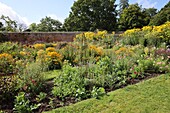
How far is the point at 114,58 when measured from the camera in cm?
588

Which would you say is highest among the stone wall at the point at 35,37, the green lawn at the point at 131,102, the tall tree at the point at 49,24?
the tall tree at the point at 49,24

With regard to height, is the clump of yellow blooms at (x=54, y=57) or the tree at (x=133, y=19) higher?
the tree at (x=133, y=19)

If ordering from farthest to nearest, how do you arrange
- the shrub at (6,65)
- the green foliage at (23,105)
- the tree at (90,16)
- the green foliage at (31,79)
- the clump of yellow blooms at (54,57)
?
the tree at (90,16) < the clump of yellow blooms at (54,57) < the shrub at (6,65) < the green foliage at (31,79) < the green foliage at (23,105)

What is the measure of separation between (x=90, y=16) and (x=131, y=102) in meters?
26.2

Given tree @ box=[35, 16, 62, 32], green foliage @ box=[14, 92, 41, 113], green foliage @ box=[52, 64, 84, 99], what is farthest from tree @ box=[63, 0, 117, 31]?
green foliage @ box=[14, 92, 41, 113]

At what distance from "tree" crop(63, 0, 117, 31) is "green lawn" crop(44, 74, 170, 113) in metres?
24.6

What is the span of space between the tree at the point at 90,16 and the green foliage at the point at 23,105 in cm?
2526

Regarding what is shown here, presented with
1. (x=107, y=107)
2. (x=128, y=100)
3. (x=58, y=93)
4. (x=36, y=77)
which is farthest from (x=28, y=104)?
(x=128, y=100)

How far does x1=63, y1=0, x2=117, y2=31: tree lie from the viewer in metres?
28.9

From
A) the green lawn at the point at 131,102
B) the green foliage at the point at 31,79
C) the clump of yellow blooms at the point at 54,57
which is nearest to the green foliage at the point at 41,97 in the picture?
the green foliage at the point at 31,79

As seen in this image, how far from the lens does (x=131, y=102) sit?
149 inches

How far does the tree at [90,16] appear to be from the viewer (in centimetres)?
2889

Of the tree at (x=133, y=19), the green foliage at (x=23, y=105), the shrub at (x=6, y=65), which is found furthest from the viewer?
the tree at (x=133, y=19)

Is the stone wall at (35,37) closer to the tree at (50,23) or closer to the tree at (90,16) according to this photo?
the tree at (90,16)
